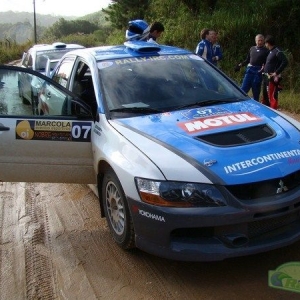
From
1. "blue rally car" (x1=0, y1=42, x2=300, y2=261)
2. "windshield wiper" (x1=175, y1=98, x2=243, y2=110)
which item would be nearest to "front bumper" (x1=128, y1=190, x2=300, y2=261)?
"blue rally car" (x1=0, y1=42, x2=300, y2=261)

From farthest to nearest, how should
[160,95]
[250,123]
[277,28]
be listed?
1. [277,28]
2. [160,95]
3. [250,123]

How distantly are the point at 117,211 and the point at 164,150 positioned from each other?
0.79 meters

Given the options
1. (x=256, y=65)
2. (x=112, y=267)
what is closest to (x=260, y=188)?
(x=112, y=267)

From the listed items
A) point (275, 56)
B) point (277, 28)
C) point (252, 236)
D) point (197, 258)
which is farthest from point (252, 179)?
point (277, 28)

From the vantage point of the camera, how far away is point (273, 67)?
8.52m

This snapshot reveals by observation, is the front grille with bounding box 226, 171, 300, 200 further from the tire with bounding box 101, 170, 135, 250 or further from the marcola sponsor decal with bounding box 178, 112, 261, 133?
the tire with bounding box 101, 170, 135, 250

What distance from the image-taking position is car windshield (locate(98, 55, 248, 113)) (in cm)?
420

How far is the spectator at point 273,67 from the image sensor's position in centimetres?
838

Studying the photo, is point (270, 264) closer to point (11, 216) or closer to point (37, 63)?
point (11, 216)

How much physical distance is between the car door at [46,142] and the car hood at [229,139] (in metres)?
0.56

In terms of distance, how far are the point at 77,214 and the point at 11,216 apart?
2.32 ft

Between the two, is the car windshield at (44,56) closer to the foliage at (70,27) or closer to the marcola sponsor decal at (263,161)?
the marcola sponsor decal at (263,161)

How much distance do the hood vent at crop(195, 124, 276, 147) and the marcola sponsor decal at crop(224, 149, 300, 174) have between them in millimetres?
221

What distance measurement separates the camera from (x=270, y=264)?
11.4 feet
